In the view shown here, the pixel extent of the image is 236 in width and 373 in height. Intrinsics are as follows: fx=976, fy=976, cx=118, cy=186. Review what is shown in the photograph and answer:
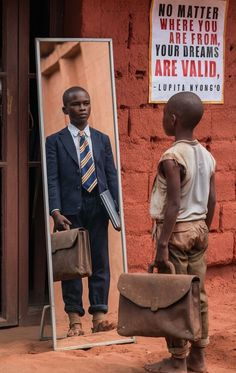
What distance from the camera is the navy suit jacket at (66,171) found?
5992 mm

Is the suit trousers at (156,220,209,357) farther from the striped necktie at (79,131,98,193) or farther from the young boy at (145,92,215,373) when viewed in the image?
the striped necktie at (79,131,98,193)

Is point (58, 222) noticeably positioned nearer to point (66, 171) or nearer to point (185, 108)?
point (66, 171)

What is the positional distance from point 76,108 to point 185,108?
1110 millimetres

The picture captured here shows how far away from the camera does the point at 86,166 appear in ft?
19.9

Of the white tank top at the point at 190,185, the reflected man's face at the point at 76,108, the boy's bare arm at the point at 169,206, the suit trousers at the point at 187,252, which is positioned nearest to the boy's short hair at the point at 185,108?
the white tank top at the point at 190,185

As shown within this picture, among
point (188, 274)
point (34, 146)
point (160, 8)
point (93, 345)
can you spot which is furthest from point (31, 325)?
point (160, 8)

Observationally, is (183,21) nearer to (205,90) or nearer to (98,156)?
(205,90)

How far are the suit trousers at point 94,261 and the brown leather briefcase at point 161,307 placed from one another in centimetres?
99

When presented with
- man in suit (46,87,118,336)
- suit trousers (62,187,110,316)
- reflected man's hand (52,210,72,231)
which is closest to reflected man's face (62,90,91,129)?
man in suit (46,87,118,336)

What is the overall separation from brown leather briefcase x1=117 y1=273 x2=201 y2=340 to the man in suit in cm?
100

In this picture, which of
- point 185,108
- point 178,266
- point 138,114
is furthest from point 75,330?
point 185,108

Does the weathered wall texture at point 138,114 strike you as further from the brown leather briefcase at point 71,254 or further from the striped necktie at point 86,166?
the brown leather briefcase at point 71,254

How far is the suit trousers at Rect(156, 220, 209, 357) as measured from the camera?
5.16m

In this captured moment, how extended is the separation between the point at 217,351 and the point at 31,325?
1.37 meters
